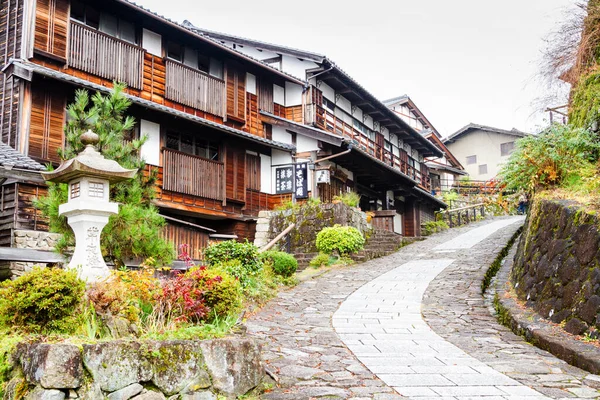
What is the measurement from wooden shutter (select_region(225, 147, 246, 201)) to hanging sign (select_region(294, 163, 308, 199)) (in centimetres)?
202

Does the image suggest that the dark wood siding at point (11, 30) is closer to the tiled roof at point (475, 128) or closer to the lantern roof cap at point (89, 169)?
the lantern roof cap at point (89, 169)

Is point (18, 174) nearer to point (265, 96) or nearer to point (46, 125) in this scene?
point (46, 125)

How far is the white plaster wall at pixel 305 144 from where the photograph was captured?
843 inches

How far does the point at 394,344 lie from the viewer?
785cm

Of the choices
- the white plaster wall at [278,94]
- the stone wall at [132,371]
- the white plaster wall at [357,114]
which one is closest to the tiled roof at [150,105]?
the white plaster wall at [278,94]

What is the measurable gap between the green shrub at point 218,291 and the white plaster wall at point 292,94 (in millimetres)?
16852

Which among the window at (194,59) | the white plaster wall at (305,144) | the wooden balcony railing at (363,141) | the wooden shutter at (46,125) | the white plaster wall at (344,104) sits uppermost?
the white plaster wall at (344,104)

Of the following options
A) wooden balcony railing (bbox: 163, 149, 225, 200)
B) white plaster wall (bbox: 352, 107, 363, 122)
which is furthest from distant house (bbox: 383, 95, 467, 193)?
wooden balcony railing (bbox: 163, 149, 225, 200)

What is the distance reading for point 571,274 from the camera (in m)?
8.01

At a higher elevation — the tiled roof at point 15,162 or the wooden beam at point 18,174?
the tiled roof at point 15,162

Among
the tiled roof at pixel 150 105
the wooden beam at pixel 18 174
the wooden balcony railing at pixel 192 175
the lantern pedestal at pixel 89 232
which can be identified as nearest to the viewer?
the lantern pedestal at pixel 89 232

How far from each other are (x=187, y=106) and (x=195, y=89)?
71 centimetres

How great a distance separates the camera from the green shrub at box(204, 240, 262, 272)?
39.8ft

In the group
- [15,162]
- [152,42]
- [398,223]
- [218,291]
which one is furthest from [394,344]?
[398,223]
